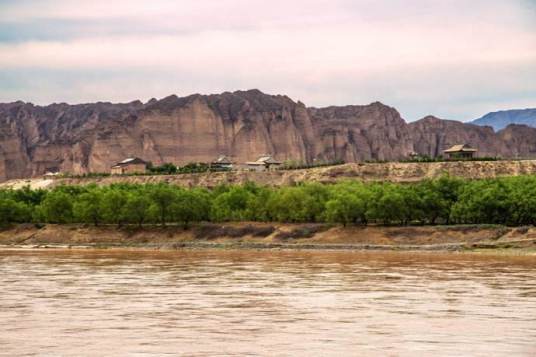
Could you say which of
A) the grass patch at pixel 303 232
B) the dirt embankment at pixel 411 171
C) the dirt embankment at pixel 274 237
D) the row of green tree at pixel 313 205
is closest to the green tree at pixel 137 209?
the row of green tree at pixel 313 205

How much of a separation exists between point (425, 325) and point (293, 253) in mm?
60249

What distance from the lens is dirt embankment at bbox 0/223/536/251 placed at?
106938 mm

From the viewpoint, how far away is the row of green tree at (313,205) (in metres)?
114

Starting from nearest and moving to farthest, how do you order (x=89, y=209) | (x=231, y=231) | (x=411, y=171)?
(x=231, y=231) → (x=89, y=209) → (x=411, y=171)

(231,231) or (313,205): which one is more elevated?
(313,205)

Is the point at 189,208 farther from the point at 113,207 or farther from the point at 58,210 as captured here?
the point at 58,210

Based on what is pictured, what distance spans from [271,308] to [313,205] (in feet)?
236

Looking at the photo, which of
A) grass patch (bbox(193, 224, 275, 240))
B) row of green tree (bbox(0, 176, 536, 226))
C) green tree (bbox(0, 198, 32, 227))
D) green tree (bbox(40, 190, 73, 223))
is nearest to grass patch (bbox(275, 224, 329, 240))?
row of green tree (bbox(0, 176, 536, 226))

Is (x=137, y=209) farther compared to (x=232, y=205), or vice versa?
(x=232, y=205)

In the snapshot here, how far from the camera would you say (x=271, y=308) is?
53.9 m

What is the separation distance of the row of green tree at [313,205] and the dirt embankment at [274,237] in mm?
2332

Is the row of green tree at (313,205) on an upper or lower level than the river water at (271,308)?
upper

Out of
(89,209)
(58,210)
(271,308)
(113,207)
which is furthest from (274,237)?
(271,308)

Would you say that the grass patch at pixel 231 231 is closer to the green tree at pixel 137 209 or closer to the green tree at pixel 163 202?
the green tree at pixel 163 202
